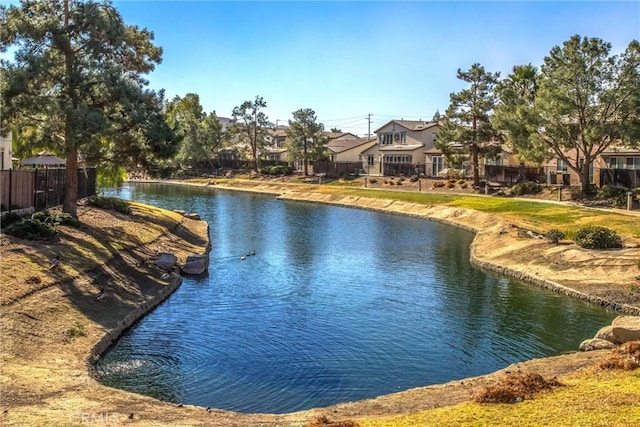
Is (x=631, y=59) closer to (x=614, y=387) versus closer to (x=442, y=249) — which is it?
(x=442, y=249)

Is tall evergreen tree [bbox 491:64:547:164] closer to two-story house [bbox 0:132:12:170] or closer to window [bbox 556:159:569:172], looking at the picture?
window [bbox 556:159:569:172]

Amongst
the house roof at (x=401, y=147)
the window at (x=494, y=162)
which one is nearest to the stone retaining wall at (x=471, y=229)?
the window at (x=494, y=162)

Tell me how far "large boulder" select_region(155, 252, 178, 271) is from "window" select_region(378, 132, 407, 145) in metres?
79.0

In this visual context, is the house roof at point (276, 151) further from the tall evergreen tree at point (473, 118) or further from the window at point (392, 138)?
the tall evergreen tree at point (473, 118)

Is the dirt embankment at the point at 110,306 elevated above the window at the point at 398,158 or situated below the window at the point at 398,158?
below

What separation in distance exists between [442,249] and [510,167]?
37.5 metres

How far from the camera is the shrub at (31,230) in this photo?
93.6ft

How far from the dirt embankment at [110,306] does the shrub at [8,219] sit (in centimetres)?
215

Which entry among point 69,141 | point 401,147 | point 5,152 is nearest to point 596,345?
point 69,141

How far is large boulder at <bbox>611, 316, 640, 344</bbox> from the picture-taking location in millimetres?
21078

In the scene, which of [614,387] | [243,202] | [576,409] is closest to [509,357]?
[614,387]

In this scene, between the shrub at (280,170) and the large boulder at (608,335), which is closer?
the large boulder at (608,335)

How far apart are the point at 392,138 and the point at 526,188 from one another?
4288 cm

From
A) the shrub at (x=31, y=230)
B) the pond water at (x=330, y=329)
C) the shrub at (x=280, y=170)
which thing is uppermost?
the shrub at (x=280, y=170)
